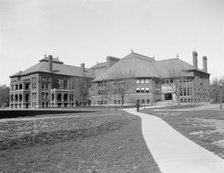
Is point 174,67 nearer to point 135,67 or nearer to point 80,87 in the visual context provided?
point 135,67

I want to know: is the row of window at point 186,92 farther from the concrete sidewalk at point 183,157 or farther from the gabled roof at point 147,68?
the concrete sidewalk at point 183,157

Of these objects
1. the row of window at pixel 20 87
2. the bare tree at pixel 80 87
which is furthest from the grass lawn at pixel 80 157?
the row of window at pixel 20 87

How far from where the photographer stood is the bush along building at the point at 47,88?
7600 cm

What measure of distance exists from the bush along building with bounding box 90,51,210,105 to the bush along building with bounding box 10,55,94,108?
629cm

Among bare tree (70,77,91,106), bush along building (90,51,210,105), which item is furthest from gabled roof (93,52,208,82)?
bare tree (70,77,91,106)

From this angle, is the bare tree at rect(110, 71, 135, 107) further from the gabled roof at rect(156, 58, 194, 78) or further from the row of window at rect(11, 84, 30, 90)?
the row of window at rect(11, 84, 30, 90)

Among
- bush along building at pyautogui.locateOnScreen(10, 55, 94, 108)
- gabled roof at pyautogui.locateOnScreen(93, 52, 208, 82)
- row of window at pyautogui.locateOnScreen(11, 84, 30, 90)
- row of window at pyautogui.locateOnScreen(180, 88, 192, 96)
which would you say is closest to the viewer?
row of window at pyautogui.locateOnScreen(180, 88, 192, 96)

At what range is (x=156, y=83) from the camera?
71812 millimetres

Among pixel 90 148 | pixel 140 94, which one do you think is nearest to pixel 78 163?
pixel 90 148

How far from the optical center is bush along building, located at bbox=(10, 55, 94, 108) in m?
76.0

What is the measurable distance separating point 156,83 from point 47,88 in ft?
119

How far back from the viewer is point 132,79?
61625 millimetres

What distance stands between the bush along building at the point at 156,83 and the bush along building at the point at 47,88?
6.29 meters

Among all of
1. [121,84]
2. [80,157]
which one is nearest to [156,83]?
[121,84]
